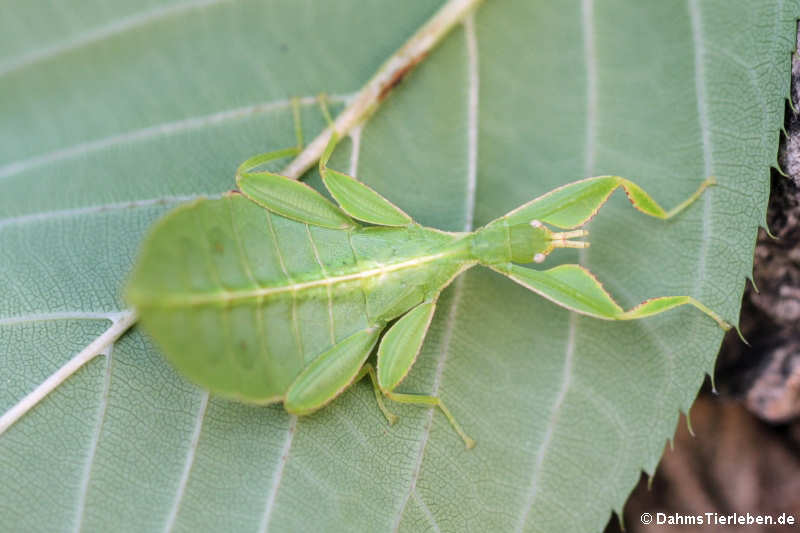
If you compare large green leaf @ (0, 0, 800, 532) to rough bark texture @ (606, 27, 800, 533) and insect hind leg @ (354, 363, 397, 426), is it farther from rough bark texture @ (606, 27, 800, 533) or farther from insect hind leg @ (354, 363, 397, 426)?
rough bark texture @ (606, 27, 800, 533)

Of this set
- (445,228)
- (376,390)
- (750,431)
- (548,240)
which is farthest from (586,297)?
(750,431)

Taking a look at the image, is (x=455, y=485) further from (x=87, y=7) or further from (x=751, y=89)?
(x=87, y=7)

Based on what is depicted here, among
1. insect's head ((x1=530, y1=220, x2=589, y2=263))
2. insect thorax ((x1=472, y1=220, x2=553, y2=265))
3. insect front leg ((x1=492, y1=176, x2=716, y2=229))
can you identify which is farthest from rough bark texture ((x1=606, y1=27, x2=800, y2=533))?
insect thorax ((x1=472, y1=220, x2=553, y2=265))

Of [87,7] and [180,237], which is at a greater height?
[87,7]

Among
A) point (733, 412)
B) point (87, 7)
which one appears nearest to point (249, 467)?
point (87, 7)

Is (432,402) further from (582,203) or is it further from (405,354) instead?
(582,203)

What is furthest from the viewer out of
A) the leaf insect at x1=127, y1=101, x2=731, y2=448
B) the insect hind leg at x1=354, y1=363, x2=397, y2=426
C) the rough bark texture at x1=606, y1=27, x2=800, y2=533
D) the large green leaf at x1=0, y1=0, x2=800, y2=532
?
the rough bark texture at x1=606, y1=27, x2=800, y2=533
